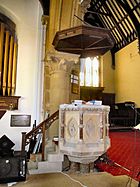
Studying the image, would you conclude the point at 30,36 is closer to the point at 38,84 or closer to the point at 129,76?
the point at 38,84

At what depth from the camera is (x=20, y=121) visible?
16.5 ft

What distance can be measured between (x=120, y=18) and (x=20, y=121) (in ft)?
27.3

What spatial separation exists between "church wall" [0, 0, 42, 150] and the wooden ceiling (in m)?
4.76

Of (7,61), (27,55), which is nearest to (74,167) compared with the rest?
(7,61)

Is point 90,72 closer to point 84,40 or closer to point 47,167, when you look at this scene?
point 84,40

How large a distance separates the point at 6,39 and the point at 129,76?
8557 mm

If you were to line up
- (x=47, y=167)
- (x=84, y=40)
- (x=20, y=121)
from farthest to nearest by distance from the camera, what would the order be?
(x=20, y=121)
(x=84, y=40)
(x=47, y=167)

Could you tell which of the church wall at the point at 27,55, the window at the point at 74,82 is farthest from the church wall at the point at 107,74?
the church wall at the point at 27,55

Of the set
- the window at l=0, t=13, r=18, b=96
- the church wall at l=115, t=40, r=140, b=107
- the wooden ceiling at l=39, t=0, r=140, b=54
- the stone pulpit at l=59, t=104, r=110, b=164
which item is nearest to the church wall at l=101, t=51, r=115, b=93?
the church wall at l=115, t=40, r=140, b=107

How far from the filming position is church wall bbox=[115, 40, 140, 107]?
11.3m

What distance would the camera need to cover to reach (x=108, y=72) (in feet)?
44.0

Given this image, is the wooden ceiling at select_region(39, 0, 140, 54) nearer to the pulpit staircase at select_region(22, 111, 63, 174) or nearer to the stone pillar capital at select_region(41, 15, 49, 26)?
the stone pillar capital at select_region(41, 15, 49, 26)

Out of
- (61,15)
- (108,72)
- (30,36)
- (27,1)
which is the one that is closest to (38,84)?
(30,36)

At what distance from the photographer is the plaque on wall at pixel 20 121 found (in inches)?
197
